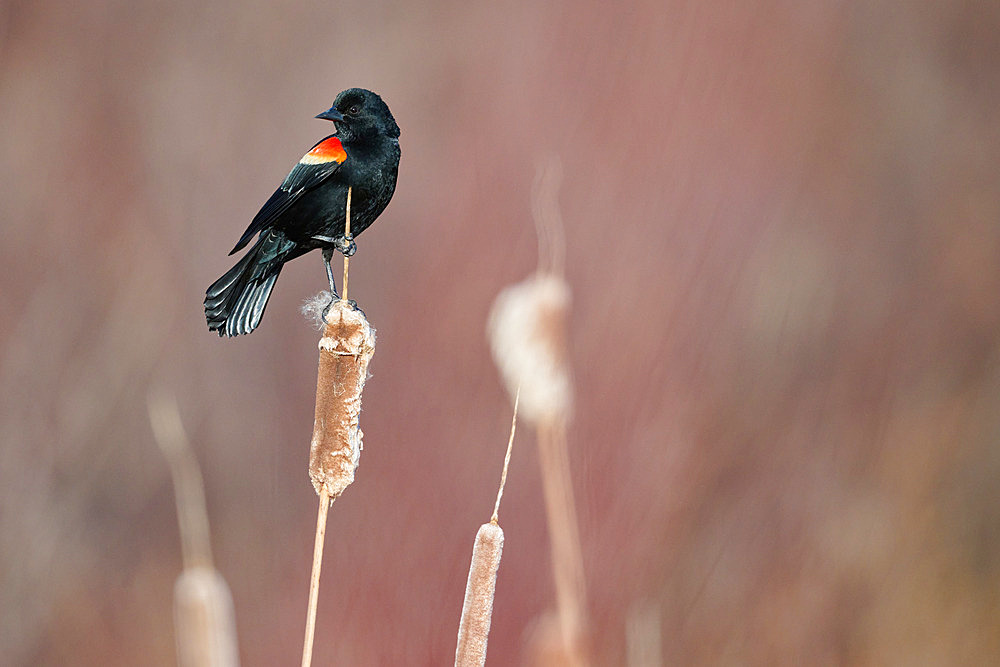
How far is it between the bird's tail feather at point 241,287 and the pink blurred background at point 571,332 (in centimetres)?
101

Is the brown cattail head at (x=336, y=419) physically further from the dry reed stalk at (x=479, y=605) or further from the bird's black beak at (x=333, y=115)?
the bird's black beak at (x=333, y=115)

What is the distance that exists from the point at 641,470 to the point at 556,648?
112 centimetres

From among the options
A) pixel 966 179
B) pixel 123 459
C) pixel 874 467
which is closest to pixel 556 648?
pixel 874 467

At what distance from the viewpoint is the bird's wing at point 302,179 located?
55cm

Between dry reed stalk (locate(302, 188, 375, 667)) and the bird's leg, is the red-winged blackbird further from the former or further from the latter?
dry reed stalk (locate(302, 188, 375, 667))

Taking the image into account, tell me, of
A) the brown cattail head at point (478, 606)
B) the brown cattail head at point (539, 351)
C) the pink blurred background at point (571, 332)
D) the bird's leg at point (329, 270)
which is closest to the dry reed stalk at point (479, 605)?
the brown cattail head at point (478, 606)

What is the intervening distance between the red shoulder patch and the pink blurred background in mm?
1000

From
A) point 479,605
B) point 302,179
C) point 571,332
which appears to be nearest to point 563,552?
point 479,605

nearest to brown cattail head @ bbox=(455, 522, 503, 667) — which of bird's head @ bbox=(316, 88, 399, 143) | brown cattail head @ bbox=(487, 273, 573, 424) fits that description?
brown cattail head @ bbox=(487, 273, 573, 424)

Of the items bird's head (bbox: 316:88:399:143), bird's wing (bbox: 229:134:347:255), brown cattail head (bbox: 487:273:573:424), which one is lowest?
brown cattail head (bbox: 487:273:573:424)

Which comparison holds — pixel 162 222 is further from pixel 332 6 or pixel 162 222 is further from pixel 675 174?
pixel 675 174

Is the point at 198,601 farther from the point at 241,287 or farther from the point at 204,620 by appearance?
the point at 241,287

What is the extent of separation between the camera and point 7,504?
159cm

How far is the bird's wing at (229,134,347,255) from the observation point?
552mm
